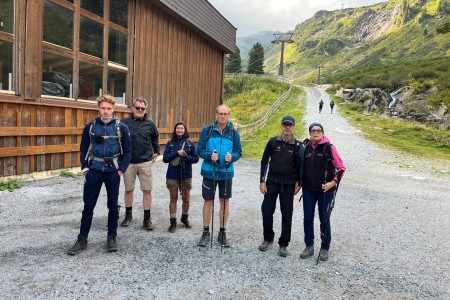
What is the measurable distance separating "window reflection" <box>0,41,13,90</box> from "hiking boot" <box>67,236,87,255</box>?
14.2ft

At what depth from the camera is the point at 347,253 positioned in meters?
4.83

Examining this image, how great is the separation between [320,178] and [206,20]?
37.3 ft

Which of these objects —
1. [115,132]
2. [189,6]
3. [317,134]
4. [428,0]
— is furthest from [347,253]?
[428,0]

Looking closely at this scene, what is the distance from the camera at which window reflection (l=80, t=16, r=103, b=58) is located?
27.7ft

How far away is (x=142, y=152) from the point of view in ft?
17.0

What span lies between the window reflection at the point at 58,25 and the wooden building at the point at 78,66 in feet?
0.07

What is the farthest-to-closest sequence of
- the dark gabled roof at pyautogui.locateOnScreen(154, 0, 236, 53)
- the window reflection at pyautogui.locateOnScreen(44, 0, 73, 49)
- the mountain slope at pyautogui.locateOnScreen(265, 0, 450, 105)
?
1. the mountain slope at pyautogui.locateOnScreen(265, 0, 450, 105)
2. the dark gabled roof at pyautogui.locateOnScreen(154, 0, 236, 53)
3. the window reflection at pyautogui.locateOnScreen(44, 0, 73, 49)

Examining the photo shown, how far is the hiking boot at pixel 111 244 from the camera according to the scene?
4243 millimetres

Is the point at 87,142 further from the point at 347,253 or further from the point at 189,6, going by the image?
the point at 189,6

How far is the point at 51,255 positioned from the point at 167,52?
30.9ft

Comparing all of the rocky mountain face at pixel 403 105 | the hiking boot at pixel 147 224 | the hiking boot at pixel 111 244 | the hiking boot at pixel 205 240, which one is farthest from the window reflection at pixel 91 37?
the rocky mountain face at pixel 403 105

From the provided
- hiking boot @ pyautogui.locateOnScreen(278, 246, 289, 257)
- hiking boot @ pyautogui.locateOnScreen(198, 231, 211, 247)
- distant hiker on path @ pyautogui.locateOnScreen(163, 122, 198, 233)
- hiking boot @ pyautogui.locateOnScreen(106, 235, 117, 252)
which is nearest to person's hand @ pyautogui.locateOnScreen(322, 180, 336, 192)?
hiking boot @ pyautogui.locateOnScreen(278, 246, 289, 257)

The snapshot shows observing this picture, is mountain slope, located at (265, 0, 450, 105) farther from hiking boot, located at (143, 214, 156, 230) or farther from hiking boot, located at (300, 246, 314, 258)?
hiking boot, located at (143, 214, 156, 230)

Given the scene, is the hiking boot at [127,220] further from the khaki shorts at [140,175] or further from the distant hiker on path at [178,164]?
the distant hiker on path at [178,164]
